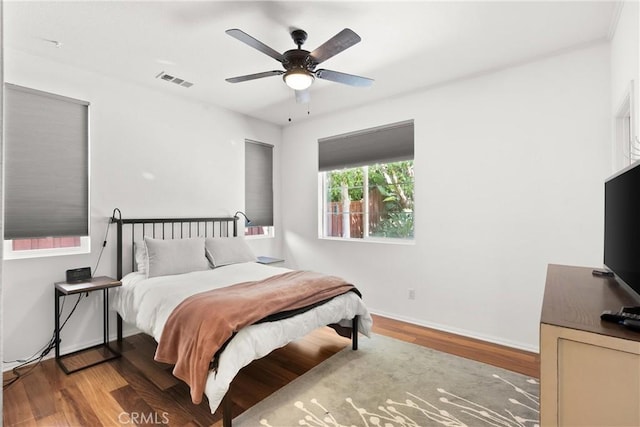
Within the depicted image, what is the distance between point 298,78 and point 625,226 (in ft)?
7.24

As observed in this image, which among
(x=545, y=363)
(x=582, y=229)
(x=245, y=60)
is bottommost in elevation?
(x=545, y=363)

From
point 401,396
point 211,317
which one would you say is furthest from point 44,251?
point 401,396

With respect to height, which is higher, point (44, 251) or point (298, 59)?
point (298, 59)

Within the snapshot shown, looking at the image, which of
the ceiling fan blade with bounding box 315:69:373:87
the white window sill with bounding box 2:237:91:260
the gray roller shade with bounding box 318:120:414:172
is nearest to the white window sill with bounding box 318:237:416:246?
the gray roller shade with bounding box 318:120:414:172

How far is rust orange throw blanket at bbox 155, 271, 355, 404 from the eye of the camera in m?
2.03

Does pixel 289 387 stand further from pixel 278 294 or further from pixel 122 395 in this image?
pixel 122 395

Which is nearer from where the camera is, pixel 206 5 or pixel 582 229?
pixel 206 5

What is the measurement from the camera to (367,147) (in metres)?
4.35

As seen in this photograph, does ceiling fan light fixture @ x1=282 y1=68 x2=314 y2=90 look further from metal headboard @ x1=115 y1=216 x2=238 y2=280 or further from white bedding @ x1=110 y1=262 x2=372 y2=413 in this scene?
metal headboard @ x1=115 y1=216 x2=238 y2=280

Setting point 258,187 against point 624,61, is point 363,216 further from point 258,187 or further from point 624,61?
point 624,61

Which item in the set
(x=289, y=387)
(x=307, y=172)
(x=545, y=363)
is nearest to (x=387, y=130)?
(x=307, y=172)

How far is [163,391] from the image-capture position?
2.40 meters

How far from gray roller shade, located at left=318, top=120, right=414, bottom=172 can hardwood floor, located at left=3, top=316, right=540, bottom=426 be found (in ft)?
7.17

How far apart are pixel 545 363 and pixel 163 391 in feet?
8.01
